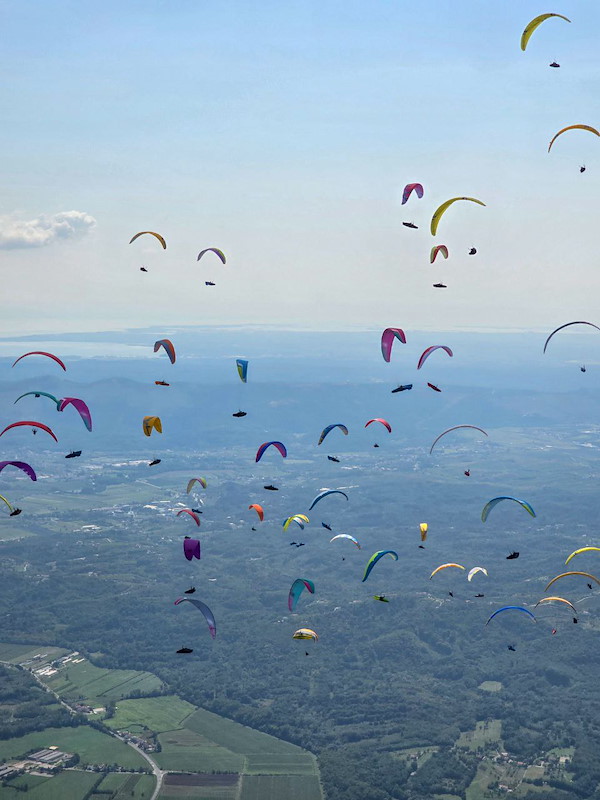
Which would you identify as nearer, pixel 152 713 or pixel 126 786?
pixel 126 786

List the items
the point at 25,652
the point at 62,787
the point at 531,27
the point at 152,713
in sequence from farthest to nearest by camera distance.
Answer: the point at 25,652 < the point at 152,713 < the point at 62,787 < the point at 531,27

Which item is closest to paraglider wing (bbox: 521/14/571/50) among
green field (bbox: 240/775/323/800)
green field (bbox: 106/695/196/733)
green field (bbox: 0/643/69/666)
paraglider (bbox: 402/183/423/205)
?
paraglider (bbox: 402/183/423/205)

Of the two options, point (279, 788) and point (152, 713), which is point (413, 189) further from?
point (152, 713)

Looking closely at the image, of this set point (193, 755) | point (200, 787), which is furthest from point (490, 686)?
point (200, 787)

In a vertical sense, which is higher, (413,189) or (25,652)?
(413,189)

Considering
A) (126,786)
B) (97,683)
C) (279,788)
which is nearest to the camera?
(126,786)

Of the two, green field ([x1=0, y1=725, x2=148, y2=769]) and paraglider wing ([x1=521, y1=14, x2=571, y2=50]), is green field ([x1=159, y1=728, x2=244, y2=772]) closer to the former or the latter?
green field ([x1=0, y1=725, x2=148, y2=769])


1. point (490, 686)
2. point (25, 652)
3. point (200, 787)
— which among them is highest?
point (200, 787)
